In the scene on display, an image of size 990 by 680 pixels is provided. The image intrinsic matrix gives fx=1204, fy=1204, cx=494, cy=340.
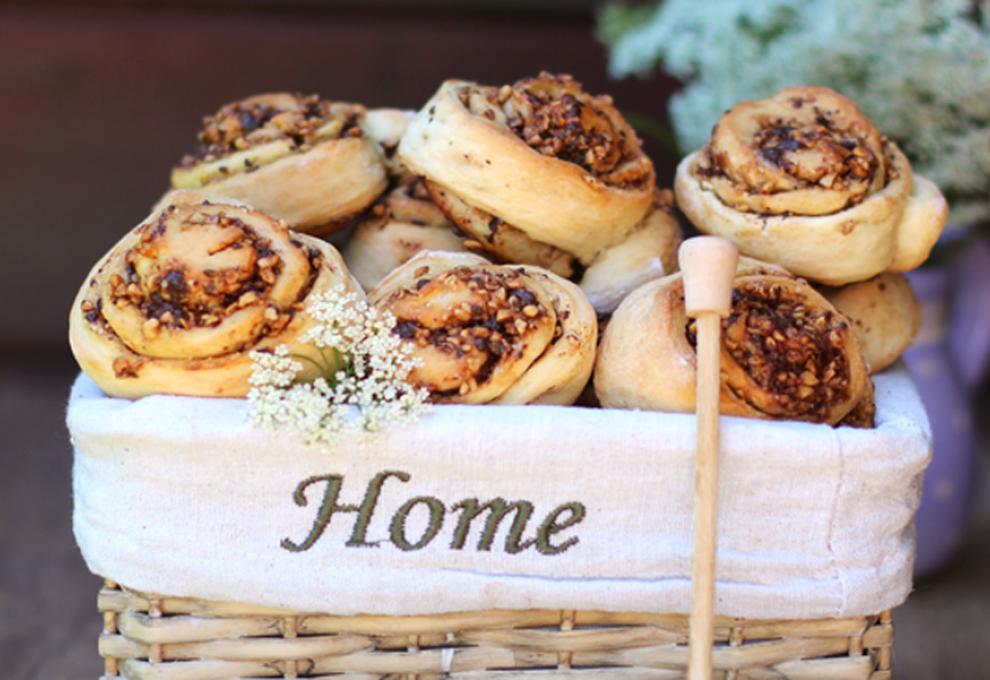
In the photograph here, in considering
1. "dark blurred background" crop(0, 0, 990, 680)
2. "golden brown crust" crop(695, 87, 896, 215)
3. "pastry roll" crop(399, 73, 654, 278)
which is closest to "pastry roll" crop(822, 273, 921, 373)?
"golden brown crust" crop(695, 87, 896, 215)

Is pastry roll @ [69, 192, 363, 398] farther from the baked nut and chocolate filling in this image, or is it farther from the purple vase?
the purple vase

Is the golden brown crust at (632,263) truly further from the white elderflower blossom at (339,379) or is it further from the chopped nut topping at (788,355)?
the white elderflower blossom at (339,379)

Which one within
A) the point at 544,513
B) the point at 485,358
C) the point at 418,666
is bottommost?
the point at 418,666

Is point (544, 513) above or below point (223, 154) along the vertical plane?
below

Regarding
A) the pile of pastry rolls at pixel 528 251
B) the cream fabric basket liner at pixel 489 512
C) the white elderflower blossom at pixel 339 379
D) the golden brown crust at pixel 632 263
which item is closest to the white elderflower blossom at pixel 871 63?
the pile of pastry rolls at pixel 528 251

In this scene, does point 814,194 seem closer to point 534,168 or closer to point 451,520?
point 534,168

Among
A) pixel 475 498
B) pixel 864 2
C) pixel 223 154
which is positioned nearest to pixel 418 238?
pixel 223 154

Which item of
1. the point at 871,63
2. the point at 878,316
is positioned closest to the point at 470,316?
the point at 878,316

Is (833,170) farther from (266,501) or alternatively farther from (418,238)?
(266,501)
